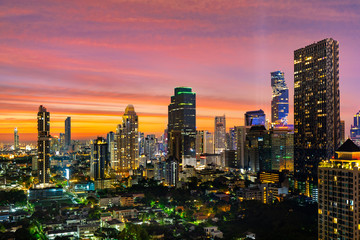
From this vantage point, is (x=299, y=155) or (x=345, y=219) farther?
(x=299, y=155)

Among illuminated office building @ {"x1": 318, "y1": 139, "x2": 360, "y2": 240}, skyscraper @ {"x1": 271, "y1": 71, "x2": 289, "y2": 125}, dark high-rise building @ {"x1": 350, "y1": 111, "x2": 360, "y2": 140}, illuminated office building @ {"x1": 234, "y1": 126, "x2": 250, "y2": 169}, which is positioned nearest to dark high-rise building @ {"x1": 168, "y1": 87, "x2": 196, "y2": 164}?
illuminated office building @ {"x1": 234, "y1": 126, "x2": 250, "y2": 169}

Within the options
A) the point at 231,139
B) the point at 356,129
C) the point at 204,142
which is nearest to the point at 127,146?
the point at 204,142

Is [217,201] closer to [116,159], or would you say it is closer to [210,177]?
[210,177]

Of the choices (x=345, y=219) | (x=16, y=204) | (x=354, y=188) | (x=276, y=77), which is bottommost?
(x=16, y=204)

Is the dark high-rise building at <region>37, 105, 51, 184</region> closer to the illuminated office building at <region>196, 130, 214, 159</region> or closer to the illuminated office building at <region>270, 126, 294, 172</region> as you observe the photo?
the illuminated office building at <region>270, 126, 294, 172</region>

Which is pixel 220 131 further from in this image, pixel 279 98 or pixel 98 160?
pixel 98 160

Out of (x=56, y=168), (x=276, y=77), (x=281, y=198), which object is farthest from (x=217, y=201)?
(x=276, y=77)
